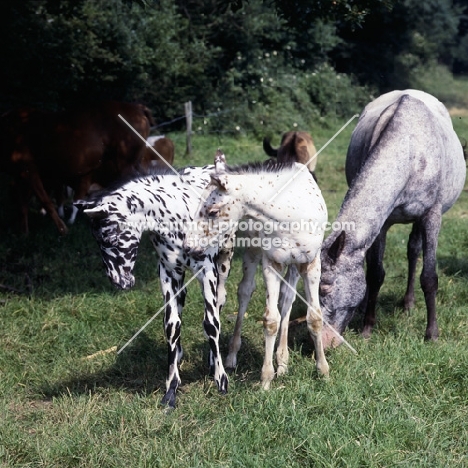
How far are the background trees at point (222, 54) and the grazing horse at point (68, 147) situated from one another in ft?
6.48

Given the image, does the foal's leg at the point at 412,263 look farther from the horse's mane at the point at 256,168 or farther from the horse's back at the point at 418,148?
the horse's mane at the point at 256,168

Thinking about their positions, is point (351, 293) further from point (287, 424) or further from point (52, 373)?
point (52, 373)

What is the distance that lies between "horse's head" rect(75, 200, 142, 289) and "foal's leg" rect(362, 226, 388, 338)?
235 centimetres

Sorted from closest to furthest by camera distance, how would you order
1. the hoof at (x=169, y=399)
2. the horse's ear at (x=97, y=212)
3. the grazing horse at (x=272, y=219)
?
the horse's ear at (x=97, y=212), the grazing horse at (x=272, y=219), the hoof at (x=169, y=399)

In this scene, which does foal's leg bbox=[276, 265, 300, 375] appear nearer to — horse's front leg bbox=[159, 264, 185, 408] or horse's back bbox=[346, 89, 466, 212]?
horse's front leg bbox=[159, 264, 185, 408]

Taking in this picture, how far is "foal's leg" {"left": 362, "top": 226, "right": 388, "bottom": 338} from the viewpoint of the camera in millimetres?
5637

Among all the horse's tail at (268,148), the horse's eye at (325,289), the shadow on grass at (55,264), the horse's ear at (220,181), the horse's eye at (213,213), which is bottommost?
the shadow on grass at (55,264)

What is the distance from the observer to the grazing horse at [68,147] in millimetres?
8383

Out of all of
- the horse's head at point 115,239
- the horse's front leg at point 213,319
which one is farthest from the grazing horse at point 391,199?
the horse's head at point 115,239

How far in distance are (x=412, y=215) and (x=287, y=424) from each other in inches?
92.2

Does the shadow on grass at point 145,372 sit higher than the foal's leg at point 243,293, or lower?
lower

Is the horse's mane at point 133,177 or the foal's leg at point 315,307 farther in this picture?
the foal's leg at point 315,307

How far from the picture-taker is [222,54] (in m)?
19.2

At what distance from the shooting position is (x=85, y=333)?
5.67 meters
